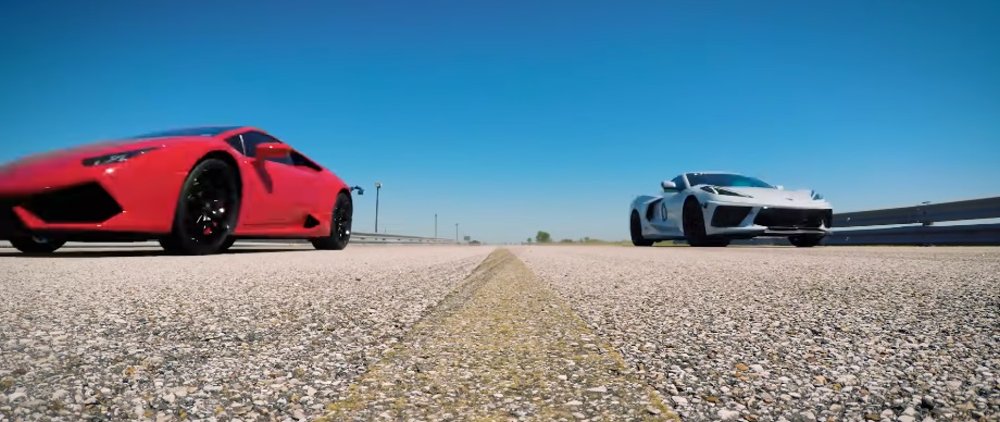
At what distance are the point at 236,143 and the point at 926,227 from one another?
10948 millimetres

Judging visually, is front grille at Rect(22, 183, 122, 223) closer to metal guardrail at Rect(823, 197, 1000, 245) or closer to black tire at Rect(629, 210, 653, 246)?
black tire at Rect(629, 210, 653, 246)

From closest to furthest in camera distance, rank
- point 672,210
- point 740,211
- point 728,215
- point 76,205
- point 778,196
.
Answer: point 76,205
point 740,211
point 728,215
point 778,196
point 672,210

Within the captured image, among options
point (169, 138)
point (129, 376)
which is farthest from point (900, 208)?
point (129, 376)

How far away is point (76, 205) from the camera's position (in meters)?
4.62

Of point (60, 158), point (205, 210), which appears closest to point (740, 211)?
point (205, 210)

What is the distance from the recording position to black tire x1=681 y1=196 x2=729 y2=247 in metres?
10.0

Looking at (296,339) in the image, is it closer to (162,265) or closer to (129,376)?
(129,376)

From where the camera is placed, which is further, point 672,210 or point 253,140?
point 672,210

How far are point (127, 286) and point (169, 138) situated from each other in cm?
321

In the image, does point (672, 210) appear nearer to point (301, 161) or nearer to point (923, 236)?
point (923, 236)

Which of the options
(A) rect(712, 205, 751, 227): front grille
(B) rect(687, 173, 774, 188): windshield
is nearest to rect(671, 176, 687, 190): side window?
(B) rect(687, 173, 774, 188): windshield

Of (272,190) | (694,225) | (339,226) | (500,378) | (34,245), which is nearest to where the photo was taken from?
(500,378)

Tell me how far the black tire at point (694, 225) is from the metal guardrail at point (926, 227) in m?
3.15

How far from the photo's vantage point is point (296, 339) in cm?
158
